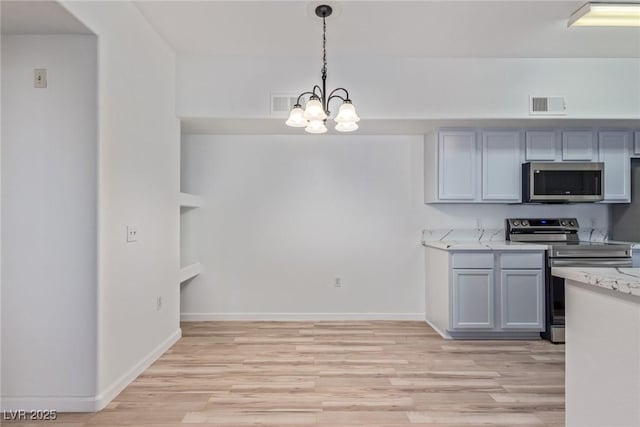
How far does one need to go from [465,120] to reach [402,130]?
2.18 feet

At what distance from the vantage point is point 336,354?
319cm

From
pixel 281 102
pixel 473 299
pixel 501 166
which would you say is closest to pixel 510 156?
pixel 501 166

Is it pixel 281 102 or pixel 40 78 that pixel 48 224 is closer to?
pixel 40 78

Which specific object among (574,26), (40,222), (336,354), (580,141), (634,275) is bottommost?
(336,354)

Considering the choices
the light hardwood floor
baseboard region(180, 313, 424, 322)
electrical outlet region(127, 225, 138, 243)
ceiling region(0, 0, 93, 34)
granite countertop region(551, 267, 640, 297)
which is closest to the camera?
granite countertop region(551, 267, 640, 297)

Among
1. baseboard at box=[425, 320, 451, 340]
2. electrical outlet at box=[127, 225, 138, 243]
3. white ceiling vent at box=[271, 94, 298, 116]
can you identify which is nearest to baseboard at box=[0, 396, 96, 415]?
electrical outlet at box=[127, 225, 138, 243]

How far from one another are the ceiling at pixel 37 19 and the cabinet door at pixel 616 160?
4.61m

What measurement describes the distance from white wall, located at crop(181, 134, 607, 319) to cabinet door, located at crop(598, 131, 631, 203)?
3.48 feet

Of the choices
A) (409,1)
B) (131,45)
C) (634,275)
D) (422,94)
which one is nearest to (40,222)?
(131,45)

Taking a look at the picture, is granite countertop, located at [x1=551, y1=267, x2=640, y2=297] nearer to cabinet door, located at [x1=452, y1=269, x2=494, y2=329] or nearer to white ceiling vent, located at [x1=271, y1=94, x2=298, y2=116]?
cabinet door, located at [x1=452, y1=269, x2=494, y2=329]

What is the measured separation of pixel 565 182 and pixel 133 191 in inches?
156

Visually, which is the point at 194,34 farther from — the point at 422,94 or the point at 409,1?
the point at 422,94

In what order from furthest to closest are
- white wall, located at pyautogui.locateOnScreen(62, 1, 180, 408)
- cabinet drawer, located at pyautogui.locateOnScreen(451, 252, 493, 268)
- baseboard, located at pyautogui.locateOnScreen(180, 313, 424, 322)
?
1. baseboard, located at pyautogui.locateOnScreen(180, 313, 424, 322)
2. cabinet drawer, located at pyautogui.locateOnScreen(451, 252, 493, 268)
3. white wall, located at pyautogui.locateOnScreen(62, 1, 180, 408)

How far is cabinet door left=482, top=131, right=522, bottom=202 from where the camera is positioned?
3.85 metres
